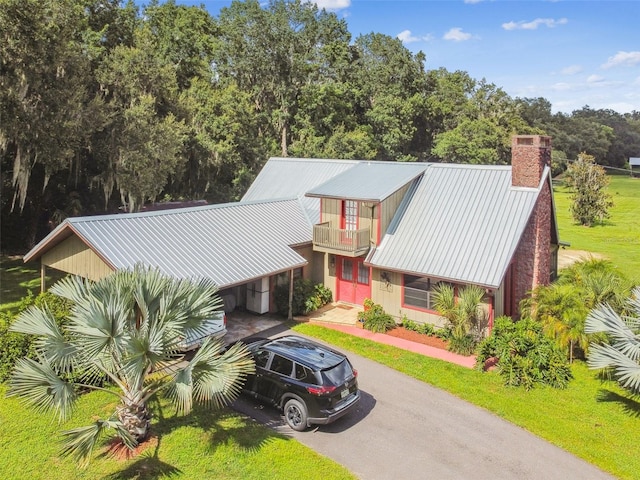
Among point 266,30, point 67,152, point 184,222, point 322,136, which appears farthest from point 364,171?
point 266,30

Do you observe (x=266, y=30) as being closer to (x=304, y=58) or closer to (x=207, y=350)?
(x=304, y=58)

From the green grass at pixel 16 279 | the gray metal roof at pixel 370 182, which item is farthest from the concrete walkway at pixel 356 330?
the green grass at pixel 16 279

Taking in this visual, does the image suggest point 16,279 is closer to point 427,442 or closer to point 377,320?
point 377,320

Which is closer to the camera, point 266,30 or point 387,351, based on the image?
point 387,351

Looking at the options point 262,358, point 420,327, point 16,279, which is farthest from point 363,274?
point 16,279

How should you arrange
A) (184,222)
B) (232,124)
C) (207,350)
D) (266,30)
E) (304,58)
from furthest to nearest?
(304,58) < (266,30) < (232,124) < (184,222) < (207,350)
